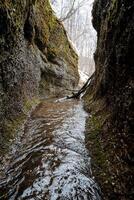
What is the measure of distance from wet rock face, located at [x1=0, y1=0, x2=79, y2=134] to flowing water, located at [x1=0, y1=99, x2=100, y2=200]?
44.2 inches

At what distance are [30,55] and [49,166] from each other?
7.37 metres

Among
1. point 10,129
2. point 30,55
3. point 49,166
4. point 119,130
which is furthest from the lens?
point 30,55

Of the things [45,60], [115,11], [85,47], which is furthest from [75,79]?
[85,47]

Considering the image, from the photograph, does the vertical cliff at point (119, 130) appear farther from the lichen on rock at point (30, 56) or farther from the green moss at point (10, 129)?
the lichen on rock at point (30, 56)

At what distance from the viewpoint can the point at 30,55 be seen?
11461mm

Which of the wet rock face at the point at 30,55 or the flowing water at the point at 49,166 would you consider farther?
the wet rock face at the point at 30,55

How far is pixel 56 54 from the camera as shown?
16547mm

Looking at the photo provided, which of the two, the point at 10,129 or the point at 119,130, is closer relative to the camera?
the point at 119,130

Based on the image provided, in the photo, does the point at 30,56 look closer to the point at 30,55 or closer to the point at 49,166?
the point at 30,55

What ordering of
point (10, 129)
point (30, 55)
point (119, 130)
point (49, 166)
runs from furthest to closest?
point (30, 55) < point (10, 129) < point (119, 130) < point (49, 166)

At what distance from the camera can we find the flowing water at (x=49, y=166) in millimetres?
4275

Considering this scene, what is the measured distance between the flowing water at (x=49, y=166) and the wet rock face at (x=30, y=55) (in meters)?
1.12

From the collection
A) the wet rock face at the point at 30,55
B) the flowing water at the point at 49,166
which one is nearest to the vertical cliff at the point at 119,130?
the flowing water at the point at 49,166

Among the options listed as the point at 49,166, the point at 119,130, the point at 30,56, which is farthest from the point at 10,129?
the point at 30,56
